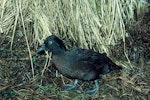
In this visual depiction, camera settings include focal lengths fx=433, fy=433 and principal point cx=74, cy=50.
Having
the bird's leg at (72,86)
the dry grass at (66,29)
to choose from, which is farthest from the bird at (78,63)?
the dry grass at (66,29)

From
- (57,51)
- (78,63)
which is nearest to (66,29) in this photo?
(57,51)

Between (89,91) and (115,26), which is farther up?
(115,26)

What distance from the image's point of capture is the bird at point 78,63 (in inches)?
184

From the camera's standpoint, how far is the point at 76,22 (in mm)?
5473

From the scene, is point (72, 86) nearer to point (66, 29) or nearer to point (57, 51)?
point (57, 51)

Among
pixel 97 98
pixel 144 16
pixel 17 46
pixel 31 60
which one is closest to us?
pixel 97 98

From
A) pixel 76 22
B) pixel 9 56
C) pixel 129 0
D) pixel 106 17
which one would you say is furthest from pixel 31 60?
pixel 129 0

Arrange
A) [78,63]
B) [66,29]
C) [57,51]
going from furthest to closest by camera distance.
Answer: [66,29] → [57,51] → [78,63]

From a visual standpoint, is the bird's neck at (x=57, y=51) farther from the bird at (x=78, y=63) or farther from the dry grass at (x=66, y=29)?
the dry grass at (x=66, y=29)

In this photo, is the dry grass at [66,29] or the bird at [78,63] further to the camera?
the dry grass at [66,29]

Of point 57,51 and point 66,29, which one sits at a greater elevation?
point 66,29

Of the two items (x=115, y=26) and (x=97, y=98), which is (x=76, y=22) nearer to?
(x=115, y=26)

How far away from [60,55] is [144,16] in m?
1.66

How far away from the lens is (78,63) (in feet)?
15.4
